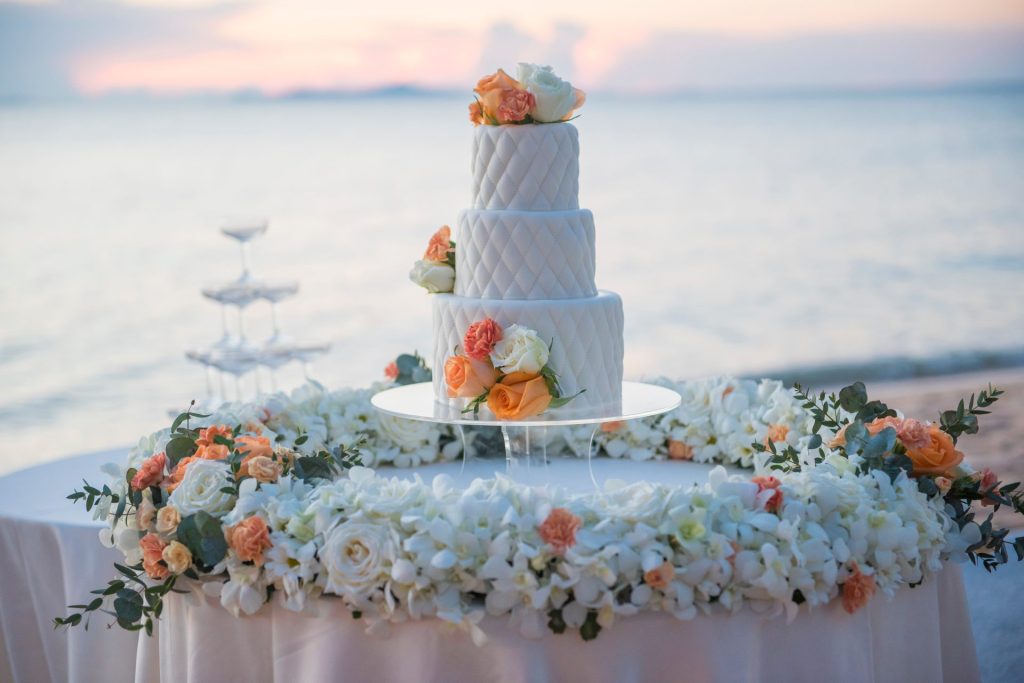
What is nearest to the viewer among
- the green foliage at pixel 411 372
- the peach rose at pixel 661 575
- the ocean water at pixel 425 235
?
the peach rose at pixel 661 575

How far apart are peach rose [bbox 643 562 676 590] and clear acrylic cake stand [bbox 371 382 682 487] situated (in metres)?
0.53

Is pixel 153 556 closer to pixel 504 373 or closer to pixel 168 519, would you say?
pixel 168 519

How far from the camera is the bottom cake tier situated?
290 cm

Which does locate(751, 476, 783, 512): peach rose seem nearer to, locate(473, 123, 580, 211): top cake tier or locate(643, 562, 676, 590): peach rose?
locate(643, 562, 676, 590): peach rose

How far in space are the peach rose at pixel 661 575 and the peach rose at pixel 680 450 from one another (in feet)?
3.84

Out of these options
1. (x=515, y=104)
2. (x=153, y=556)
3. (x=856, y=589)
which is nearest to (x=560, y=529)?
(x=856, y=589)

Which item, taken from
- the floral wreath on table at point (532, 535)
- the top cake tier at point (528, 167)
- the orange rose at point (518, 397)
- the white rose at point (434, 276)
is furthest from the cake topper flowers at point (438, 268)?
the floral wreath on table at point (532, 535)

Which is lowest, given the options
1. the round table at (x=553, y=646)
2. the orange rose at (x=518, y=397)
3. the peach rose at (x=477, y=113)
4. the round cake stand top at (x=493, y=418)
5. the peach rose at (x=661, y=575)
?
the round table at (x=553, y=646)

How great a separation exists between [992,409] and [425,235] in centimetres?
903

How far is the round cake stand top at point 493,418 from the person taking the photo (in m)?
2.83

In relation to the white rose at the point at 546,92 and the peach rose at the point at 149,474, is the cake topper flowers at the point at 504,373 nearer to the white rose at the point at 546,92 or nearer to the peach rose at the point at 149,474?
the white rose at the point at 546,92

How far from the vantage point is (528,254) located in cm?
294

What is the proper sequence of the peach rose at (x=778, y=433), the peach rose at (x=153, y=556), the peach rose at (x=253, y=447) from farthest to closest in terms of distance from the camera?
the peach rose at (x=778, y=433), the peach rose at (x=253, y=447), the peach rose at (x=153, y=556)

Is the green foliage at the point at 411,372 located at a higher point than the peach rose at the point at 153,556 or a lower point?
higher
